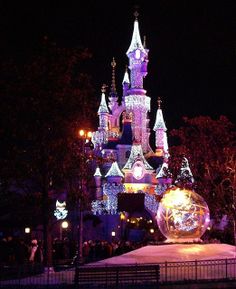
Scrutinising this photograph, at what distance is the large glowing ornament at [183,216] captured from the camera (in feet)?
73.4

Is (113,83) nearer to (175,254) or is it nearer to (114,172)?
(114,172)

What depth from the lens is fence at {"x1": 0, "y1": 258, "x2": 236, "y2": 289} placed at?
16266mm

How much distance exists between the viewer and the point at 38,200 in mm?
19984

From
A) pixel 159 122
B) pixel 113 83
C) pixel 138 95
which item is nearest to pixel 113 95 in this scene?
pixel 113 83

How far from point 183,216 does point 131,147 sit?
5478 cm

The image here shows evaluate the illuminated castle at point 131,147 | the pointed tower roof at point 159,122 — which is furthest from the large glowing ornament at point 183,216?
the pointed tower roof at point 159,122

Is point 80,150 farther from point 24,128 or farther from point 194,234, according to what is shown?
point 194,234

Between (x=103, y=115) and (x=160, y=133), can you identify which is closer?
(x=160, y=133)

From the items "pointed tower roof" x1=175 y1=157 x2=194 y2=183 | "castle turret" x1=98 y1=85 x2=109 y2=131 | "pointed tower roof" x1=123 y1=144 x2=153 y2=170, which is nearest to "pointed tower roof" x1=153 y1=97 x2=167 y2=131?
"castle turret" x1=98 y1=85 x2=109 y2=131

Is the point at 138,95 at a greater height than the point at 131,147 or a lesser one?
greater

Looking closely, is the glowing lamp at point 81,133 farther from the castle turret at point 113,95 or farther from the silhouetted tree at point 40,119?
the castle turret at point 113,95

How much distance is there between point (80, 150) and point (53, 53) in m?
3.89

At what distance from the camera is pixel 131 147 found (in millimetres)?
77062

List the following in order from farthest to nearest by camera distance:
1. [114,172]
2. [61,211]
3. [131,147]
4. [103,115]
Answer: [103,115] → [131,147] → [114,172] → [61,211]
